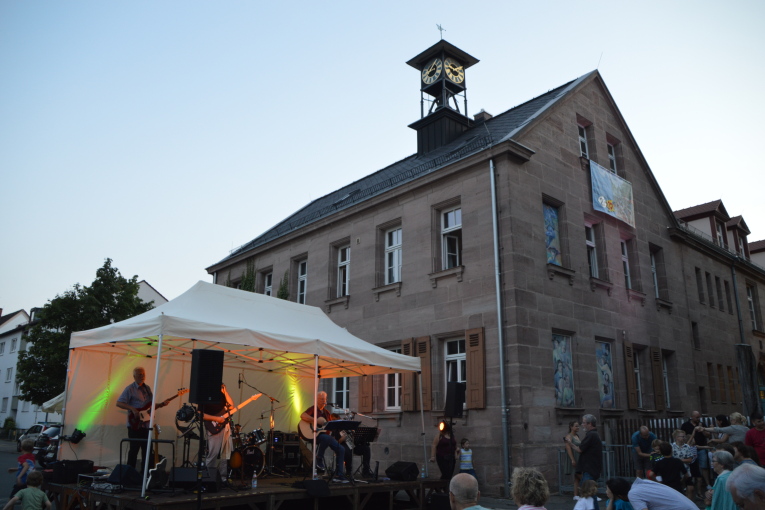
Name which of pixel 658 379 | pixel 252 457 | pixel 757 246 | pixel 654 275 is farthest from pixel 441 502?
pixel 757 246

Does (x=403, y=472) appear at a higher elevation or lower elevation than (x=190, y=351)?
lower

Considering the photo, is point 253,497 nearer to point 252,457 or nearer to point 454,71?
point 252,457

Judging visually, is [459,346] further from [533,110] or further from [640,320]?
[533,110]

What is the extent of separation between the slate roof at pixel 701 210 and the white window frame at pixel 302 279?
1636cm

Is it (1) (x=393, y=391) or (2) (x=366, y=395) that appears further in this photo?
(2) (x=366, y=395)

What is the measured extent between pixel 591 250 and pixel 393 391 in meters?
6.71

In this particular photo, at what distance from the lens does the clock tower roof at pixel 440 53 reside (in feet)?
72.0

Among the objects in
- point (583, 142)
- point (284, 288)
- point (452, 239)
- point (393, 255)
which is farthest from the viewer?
point (284, 288)

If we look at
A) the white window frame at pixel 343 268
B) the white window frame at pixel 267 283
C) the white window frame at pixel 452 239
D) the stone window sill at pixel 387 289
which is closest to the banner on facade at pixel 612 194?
the white window frame at pixel 452 239

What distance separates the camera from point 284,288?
21234 millimetres

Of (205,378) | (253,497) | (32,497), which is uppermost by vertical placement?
(205,378)

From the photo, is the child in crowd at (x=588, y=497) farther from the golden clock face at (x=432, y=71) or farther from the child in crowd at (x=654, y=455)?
the golden clock face at (x=432, y=71)

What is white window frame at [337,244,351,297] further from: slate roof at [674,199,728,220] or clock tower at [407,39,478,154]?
slate roof at [674,199,728,220]

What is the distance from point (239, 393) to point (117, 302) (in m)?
18.2
